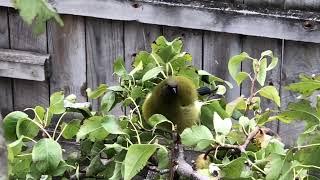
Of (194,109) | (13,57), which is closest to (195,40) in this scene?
(13,57)

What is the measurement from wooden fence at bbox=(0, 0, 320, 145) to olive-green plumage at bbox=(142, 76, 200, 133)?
1679 mm

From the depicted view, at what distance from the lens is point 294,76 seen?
3.63 meters

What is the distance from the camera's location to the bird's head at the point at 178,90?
6.15ft

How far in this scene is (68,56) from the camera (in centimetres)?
393

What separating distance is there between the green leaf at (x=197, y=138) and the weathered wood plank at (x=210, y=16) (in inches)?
77.7

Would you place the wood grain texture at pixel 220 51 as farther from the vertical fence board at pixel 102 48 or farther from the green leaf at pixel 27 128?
the green leaf at pixel 27 128

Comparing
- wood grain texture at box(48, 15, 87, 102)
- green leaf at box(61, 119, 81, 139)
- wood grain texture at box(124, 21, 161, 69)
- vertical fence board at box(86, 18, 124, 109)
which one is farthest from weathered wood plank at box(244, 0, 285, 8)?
green leaf at box(61, 119, 81, 139)

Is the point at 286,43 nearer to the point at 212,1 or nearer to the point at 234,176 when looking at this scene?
the point at 212,1

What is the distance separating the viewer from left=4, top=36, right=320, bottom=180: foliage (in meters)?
1.55

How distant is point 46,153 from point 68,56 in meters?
2.25

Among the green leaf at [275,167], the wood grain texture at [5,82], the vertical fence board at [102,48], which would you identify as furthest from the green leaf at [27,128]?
the wood grain texture at [5,82]

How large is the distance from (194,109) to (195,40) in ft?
5.99

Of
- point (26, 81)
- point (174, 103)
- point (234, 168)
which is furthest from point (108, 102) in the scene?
point (26, 81)

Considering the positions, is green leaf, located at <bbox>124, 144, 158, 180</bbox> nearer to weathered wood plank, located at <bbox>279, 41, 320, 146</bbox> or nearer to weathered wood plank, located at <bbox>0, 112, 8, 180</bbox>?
weathered wood plank, located at <bbox>0, 112, 8, 180</bbox>
